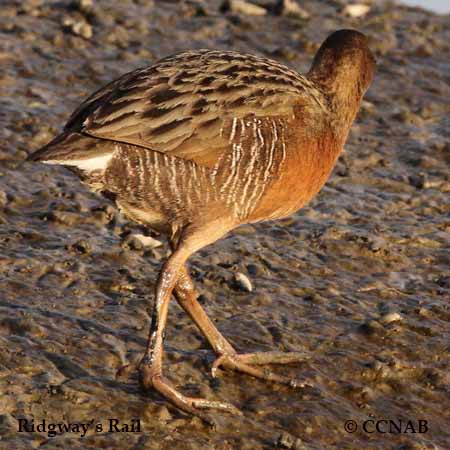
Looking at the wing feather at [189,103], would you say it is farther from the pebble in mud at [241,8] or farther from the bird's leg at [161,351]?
the pebble in mud at [241,8]

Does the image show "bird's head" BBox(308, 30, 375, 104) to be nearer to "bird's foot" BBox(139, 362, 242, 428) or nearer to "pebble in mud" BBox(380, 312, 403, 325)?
"pebble in mud" BBox(380, 312, 403, 325)

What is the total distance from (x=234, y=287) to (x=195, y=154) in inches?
67.6

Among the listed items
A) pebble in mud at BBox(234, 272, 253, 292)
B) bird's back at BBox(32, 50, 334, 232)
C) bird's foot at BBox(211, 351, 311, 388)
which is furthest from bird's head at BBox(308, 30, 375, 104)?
bird's foot at BBox(211, 351, 311, 388)

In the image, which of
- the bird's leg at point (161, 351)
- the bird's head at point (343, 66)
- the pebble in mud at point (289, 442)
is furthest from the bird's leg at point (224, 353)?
the bird's head at point (343, 66)

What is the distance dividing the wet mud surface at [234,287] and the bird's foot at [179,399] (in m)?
0.06

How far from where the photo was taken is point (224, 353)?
258 inches

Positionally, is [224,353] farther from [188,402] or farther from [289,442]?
[289,442]

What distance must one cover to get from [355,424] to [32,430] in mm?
1867

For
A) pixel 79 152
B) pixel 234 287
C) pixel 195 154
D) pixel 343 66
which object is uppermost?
pixel 343 66

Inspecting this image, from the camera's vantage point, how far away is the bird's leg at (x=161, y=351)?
6.01m

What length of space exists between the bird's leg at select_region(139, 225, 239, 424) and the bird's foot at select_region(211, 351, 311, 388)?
46 centimetres

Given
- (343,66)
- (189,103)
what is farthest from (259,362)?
(343,66)

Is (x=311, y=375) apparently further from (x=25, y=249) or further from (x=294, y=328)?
(x=25, y=249)

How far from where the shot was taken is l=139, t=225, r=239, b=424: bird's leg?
6.01m
